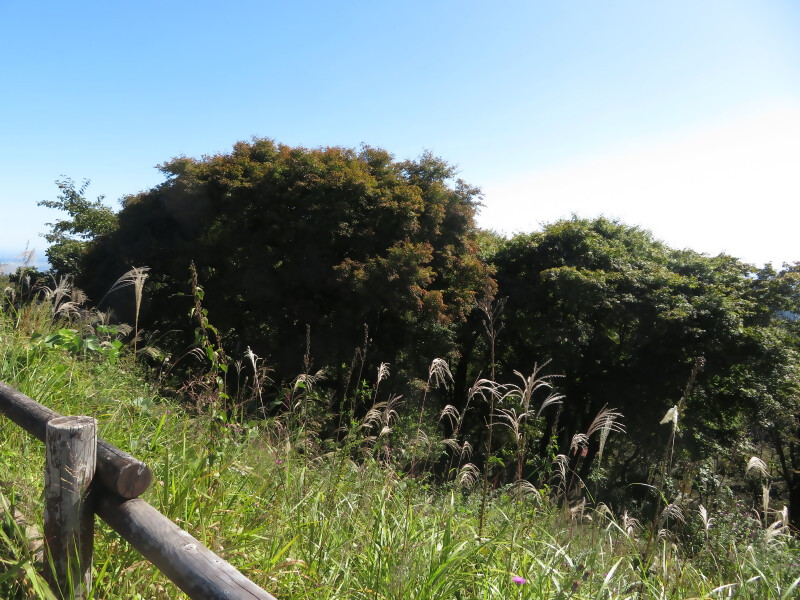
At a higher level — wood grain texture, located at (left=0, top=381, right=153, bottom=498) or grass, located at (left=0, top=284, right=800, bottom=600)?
wood grain texture, located at (left=0, top=381, right=153, bottom=498)

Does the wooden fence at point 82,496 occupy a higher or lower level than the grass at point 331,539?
→ higher

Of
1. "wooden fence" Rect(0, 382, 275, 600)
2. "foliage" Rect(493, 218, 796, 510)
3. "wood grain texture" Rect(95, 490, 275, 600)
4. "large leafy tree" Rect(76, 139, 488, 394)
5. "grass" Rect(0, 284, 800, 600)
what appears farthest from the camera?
"foliage" Rect(493, 218, 796, 510)

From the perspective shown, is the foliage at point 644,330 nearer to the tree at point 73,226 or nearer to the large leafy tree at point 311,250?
the large leafy tree at point 311,250

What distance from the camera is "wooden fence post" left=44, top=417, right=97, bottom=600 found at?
1.86m

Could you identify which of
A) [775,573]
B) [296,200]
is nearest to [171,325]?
[296,200]

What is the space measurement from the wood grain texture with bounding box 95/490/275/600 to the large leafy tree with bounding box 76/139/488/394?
927 centimetres

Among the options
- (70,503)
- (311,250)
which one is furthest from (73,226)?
(70,503)

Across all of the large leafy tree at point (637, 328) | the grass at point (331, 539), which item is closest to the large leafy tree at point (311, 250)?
the large leafy tree at point (637, 328)

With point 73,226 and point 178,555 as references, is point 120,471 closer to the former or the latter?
point 178,555

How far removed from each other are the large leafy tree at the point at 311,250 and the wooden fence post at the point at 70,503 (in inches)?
361

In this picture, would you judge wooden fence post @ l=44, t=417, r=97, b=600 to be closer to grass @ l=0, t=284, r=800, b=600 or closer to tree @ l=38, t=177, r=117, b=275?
grass @ l=0, t=284, r=800, b=600

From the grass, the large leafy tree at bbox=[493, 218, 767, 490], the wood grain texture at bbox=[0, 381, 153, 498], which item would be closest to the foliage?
the large leafy tree at bbox=[493, 218, 767, 490]

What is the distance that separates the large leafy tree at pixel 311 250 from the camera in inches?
463

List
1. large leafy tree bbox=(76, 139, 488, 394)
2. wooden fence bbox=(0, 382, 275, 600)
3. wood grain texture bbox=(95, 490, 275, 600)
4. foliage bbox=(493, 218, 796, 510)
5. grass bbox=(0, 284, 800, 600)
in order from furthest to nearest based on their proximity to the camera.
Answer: foliage bbox=(493, 218, 796, 510) < large leafy tree bbox=(76, 139, 488, 394) < grass bbox=(0, 284, 800, 600) < wooden fence bbox=(0, 382, 275, 600) < wood grain texture bbox=(95, 490, 275, 600)
